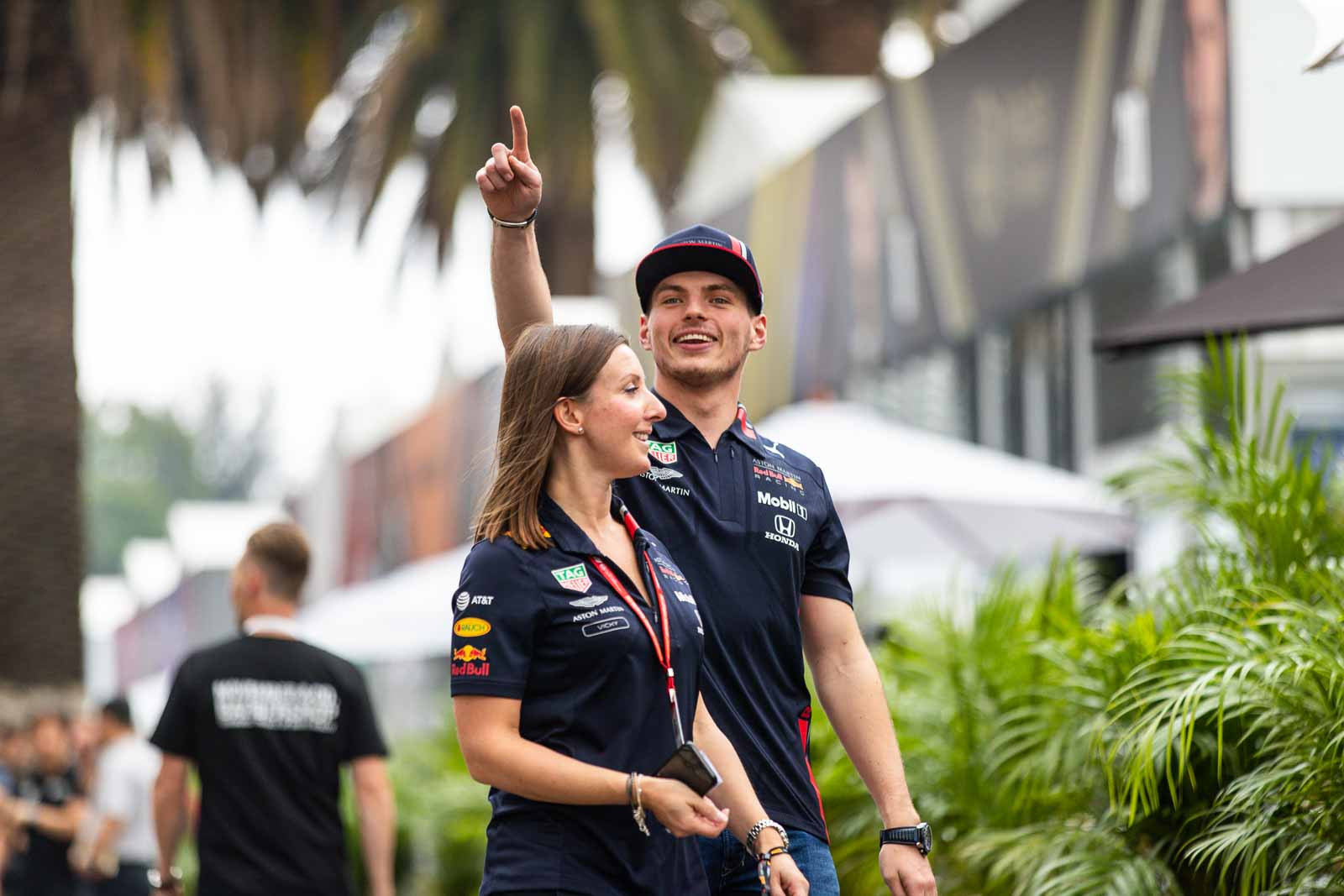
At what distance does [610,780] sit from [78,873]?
789 cm

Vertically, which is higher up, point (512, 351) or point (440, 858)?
point (512, 351)

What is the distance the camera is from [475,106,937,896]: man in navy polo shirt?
3814 mm

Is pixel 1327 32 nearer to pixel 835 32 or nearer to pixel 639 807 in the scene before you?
pixel 639 807

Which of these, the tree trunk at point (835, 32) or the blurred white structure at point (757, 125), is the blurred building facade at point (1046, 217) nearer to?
the blurred white structure at point (757, 125)

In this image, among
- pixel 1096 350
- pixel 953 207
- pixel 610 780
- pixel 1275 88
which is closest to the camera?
pixel 610 780

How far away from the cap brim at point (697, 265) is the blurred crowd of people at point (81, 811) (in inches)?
209

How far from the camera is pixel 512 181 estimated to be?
389 centimetres

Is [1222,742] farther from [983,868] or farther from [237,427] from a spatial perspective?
[237,427]

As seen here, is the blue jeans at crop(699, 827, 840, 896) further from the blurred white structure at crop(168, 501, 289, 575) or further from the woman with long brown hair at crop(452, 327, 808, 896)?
the blurred white structure at crop(168, 501, 289, 575)

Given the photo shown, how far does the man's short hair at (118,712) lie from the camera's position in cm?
1020

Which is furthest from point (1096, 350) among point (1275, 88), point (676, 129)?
point (676, 129)

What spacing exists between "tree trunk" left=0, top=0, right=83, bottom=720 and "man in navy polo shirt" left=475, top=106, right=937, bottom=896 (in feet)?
43.1

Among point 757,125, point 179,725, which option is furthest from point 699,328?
point 757,125

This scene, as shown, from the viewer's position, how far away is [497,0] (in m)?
19.7
